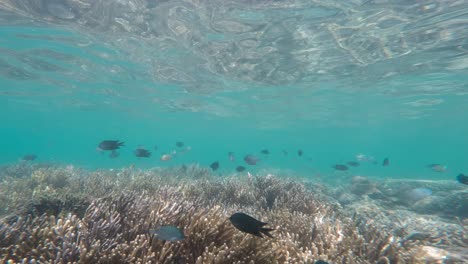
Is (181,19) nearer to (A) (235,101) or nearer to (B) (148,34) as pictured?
(B) (148,34)

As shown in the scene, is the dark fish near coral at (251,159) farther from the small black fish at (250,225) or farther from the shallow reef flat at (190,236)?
the small black fish at (250,225)

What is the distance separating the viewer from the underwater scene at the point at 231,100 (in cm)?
406

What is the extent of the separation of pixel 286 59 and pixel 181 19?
10.2 metres

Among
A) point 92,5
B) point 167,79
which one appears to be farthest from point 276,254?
point 167,79

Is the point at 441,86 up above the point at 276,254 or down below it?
above

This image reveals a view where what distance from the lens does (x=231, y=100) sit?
39.4m

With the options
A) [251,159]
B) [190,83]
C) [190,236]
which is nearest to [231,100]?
[190,83]

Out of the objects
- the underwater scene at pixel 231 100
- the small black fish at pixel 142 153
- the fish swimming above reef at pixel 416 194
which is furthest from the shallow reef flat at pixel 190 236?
the fish swimming above reef at pixel 416 194

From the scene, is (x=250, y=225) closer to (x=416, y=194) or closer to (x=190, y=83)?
(x=416, y=194)

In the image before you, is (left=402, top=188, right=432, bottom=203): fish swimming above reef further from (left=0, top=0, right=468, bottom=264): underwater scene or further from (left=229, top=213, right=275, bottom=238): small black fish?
(left=229, top=213, right=275, bottom=238): small black fish

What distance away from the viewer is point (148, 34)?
18672 millimetres

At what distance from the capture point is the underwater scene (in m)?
4.06

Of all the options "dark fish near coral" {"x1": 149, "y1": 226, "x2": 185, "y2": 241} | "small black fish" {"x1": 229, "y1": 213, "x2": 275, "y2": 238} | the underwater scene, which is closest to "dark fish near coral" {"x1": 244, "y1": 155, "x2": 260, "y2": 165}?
the underwater scene

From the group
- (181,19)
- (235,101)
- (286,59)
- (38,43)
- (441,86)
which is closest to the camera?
Result: (181,19)
